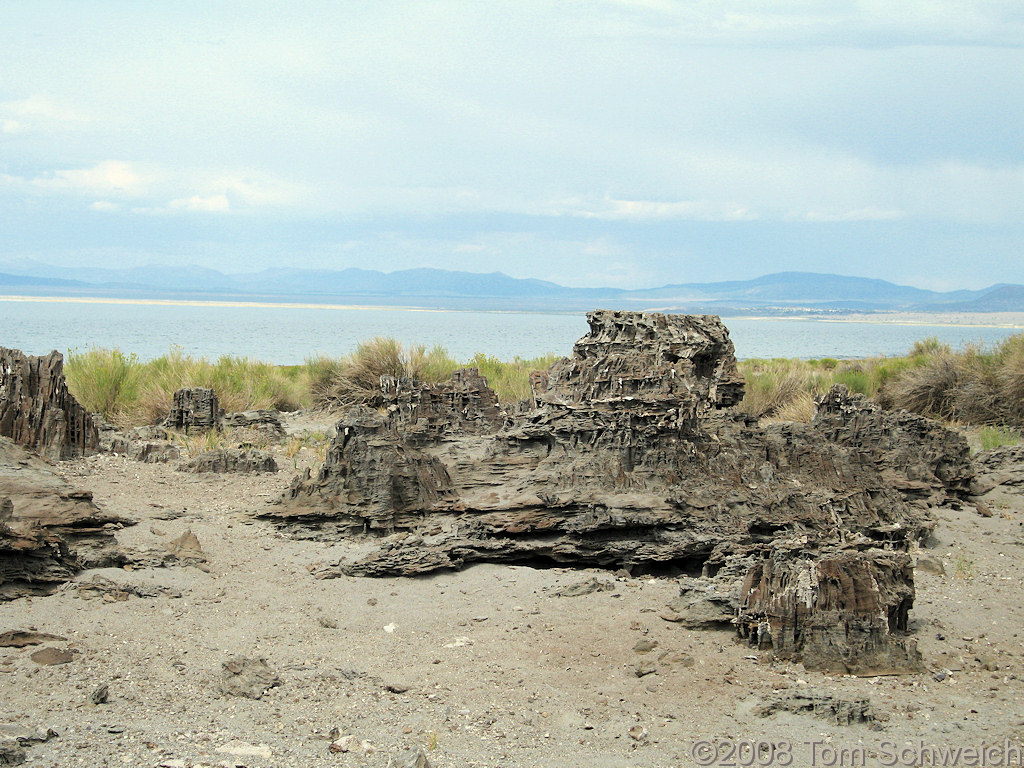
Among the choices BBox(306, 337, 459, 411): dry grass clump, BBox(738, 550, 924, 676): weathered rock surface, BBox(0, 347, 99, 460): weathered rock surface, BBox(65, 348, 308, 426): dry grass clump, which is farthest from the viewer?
BBox(306, 337, 459, 411): dry grass clump

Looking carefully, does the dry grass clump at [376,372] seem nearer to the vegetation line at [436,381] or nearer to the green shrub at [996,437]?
the vegetation line at [436,381]

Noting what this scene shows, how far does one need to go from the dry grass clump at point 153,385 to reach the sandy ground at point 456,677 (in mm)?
7828

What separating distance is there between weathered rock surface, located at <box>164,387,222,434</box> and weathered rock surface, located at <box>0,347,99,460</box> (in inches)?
81.5

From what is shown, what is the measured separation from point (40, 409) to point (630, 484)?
6314mm

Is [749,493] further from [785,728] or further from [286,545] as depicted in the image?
[286,545]

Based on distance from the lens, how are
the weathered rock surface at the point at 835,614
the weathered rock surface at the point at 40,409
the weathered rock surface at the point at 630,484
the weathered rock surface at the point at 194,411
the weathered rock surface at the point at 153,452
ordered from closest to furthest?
the weathered rock surface at the point at 835,614
the weathered rock surface at the point at 630,484
the weathered rock surface at the point at 40,409
the weathered rock surface at the point at 153,452
the weathered rock surface at the point at 194,411

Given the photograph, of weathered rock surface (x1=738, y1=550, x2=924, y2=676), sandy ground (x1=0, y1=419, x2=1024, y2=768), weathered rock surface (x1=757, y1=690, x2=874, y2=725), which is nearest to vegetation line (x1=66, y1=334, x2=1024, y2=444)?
sandy ground (x1=0, y1=419, x2=1024, y2=768)

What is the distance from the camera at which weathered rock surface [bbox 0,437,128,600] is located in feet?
16.3

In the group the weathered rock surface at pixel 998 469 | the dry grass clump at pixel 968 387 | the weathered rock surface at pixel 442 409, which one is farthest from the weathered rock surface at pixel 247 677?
the dry grass clump at pixel 968 387

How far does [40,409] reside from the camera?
901 cm

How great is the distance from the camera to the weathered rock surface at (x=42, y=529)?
4.98m

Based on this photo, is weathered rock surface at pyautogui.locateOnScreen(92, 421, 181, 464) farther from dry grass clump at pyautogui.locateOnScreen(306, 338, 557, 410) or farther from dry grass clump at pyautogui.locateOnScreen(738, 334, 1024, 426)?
dry grass clump at pyautogui.locateOnScreen(738, 334, 1024, 426)

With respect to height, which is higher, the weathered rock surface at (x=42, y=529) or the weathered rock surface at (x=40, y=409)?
the weathered rock surface at (x=40, y=409)

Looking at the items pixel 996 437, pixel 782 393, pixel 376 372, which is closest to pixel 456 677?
pixel 996 437
